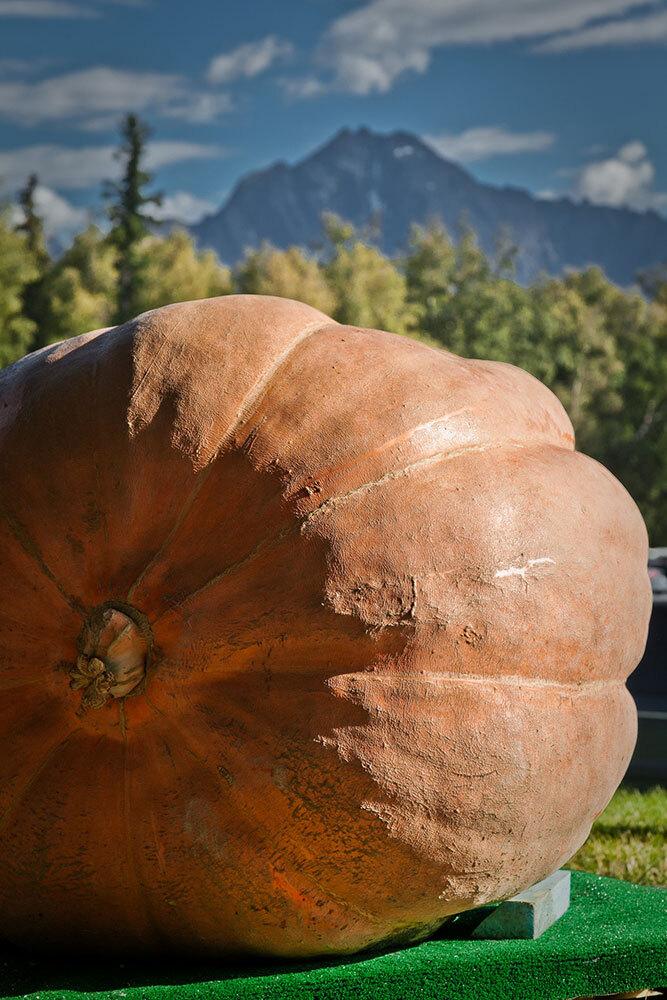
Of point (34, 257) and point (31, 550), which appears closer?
point (31, 550)

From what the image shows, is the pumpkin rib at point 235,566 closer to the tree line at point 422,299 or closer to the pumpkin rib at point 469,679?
the pumpkin rib at point 469,679

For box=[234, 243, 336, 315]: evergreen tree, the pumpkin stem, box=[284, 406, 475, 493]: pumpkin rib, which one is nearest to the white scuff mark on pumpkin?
box=[284, 406, 475, 493]: pumpkin rib

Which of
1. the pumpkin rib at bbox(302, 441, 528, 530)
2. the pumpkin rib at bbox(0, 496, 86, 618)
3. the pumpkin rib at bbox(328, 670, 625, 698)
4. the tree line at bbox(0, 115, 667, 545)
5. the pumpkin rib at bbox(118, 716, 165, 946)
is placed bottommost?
the tree line at bbox(0, 115, 667, 545)

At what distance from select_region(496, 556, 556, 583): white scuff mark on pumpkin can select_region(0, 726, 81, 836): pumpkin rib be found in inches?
A: 36.8

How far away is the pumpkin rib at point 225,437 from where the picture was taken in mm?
2109

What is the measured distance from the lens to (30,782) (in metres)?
2.18

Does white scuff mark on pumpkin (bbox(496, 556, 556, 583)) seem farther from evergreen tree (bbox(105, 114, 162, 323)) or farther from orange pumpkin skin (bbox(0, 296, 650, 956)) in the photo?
evergreen tree (bbox(105, 114, 162, 323))

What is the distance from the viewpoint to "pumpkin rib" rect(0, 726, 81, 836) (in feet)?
7.06

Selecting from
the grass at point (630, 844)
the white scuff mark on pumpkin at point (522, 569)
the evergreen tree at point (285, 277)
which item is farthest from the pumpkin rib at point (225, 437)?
the evergreen tree at point (285, 277)

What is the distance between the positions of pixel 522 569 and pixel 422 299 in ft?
161

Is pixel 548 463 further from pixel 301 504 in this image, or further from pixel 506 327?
pixel 506 327

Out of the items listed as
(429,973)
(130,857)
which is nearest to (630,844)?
(429,973)

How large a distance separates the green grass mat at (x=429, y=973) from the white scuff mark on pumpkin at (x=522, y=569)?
849 millimetres

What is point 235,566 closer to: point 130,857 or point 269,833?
point 269,833
